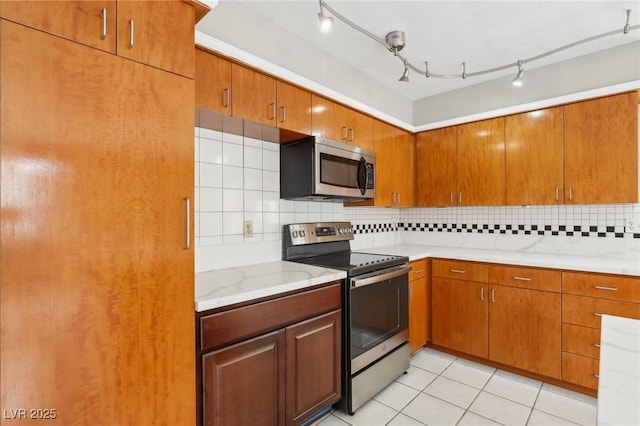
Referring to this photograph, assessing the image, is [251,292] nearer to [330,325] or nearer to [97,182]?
[330,325]

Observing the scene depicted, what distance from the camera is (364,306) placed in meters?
2.11

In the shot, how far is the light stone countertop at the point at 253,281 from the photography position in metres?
1.42

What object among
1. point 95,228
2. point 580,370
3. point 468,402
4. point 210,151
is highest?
point 210,151

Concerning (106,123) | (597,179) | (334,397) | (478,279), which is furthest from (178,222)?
A: (597,179)

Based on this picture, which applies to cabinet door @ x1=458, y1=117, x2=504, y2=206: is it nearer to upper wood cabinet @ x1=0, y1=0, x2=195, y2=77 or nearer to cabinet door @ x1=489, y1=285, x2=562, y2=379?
cabinet door @ x1=489, y1=285, x2=562, y2=379

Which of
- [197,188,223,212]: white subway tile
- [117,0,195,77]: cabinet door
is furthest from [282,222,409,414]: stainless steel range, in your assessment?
[117,0,195,77]: cabinet door

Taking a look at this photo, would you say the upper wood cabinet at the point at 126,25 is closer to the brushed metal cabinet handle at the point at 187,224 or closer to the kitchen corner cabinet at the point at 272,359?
the brushed metal cabinet handle at the point at 187,224

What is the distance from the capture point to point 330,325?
189cm

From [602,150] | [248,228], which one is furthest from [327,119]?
[602,150]

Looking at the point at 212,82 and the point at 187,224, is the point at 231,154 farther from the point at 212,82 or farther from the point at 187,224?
the point at 187,224

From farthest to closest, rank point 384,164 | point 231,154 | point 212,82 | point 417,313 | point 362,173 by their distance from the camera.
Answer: point 384,164 → point 417,313 → point 362,173 → point 231,154 → point 212,82

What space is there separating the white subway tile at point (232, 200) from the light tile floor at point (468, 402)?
144 centimetres

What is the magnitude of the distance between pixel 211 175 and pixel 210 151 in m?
0.15

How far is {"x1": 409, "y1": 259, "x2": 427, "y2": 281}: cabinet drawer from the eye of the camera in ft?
8.87
